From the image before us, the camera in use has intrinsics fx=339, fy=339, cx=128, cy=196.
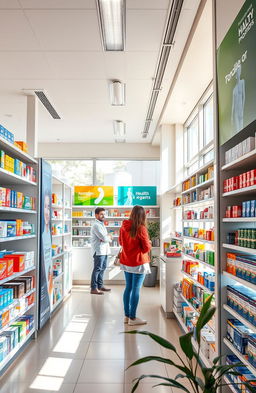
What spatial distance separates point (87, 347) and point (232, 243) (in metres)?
2.52

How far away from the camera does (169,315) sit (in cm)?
555

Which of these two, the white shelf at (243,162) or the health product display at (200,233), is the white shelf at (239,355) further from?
A: the white shelf at (243,162)

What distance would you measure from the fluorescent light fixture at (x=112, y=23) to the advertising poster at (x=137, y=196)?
524cm

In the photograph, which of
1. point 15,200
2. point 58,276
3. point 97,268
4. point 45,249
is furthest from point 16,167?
point 97,268

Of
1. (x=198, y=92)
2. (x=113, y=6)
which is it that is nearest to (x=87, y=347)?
(x=113, y=6)

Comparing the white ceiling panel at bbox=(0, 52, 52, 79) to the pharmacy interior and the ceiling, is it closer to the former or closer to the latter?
the ceiling

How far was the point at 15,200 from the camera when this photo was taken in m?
3.95

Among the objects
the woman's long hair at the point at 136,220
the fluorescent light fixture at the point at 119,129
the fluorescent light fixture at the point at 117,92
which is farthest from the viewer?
the fluorescent light fixture at the point at 119,129

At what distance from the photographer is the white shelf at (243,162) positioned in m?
2.22

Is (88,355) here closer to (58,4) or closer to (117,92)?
(58,4)

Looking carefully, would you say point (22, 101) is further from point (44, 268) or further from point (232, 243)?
point (232, 243)

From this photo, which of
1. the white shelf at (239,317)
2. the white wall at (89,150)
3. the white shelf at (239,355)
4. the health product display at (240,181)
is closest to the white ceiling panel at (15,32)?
the health product display at (240,181)

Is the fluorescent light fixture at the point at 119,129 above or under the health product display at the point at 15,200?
above

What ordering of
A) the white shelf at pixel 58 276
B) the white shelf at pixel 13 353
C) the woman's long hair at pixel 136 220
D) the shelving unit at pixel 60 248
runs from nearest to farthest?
the white shelf at pixel 13 353 < the woman's long hair at pixel 136 220 < the white shelf at pixel 58 276 < the shelving unit at pixel 60 248
